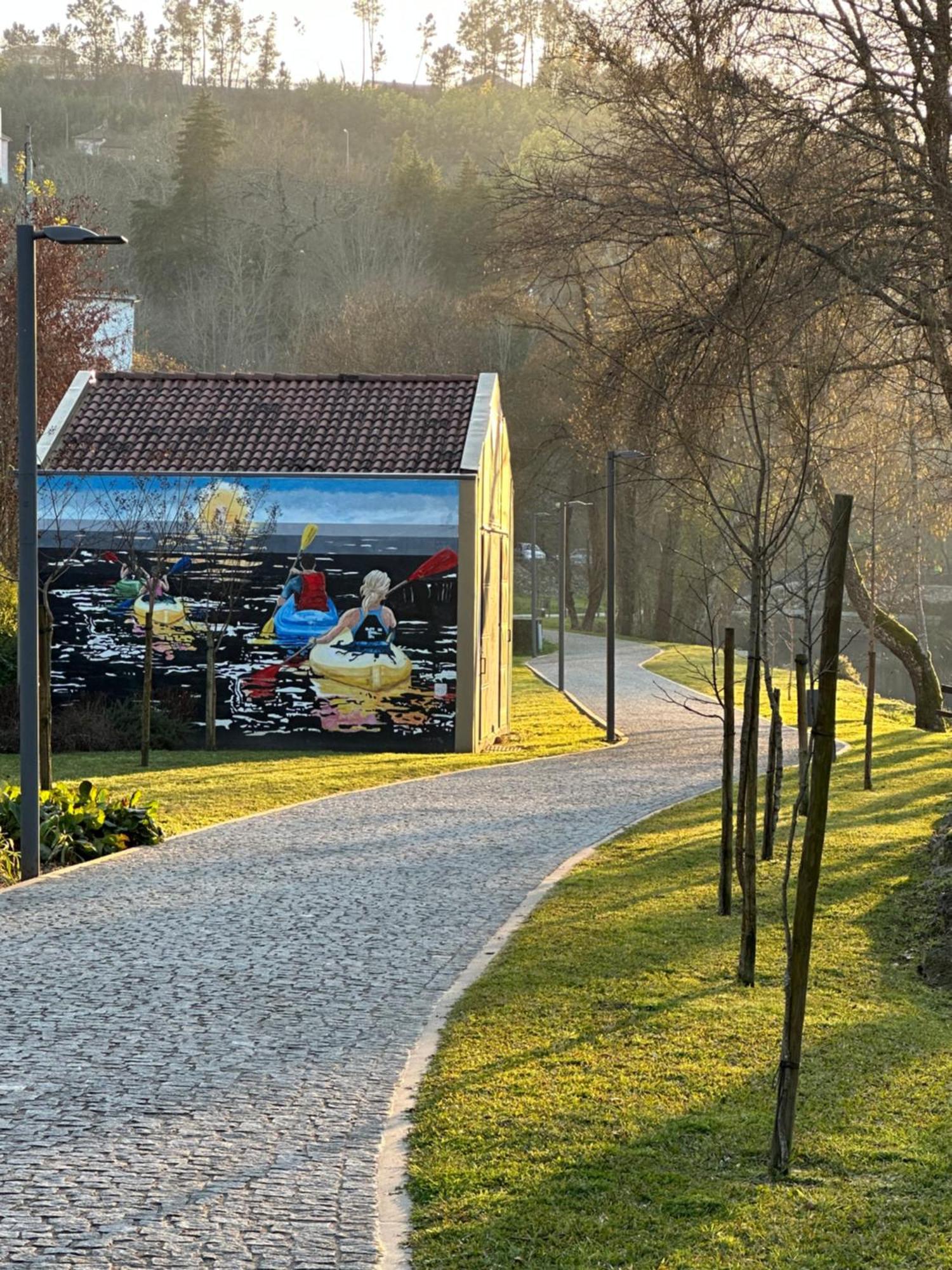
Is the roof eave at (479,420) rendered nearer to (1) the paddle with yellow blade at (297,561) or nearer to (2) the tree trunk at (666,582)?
(1) the paddle with yellow blade at (297,561)

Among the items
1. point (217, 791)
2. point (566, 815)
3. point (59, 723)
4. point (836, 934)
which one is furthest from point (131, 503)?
point (836, 934)

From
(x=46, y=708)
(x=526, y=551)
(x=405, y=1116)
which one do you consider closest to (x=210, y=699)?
(x=46, y=708)

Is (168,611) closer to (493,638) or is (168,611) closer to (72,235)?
(493,638)

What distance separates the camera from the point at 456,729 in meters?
26.7

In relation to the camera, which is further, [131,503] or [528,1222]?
Result: [131,503]

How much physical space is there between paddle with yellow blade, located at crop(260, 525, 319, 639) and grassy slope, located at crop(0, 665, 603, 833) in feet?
6.92

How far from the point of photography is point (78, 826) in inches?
576

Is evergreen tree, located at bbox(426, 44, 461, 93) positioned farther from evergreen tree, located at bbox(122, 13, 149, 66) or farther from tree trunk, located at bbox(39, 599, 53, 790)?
tree trunk, located at bbox(39, 599, 53, 790)

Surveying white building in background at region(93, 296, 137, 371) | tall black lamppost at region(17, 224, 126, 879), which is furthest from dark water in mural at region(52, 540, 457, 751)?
white building in background at region(93, 296, 137, 371)

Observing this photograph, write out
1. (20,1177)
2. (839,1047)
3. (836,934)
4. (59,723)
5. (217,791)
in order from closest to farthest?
1. (20,1177)
2. (839,1047)
3. (836,934)
4. (217,791)
5. (59,723)

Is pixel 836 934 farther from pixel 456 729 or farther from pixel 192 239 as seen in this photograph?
pixel 192 239

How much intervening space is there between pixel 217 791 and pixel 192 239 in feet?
185

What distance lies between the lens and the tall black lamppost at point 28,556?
41.9ft

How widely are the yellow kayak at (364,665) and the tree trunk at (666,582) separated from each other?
39029 mm
